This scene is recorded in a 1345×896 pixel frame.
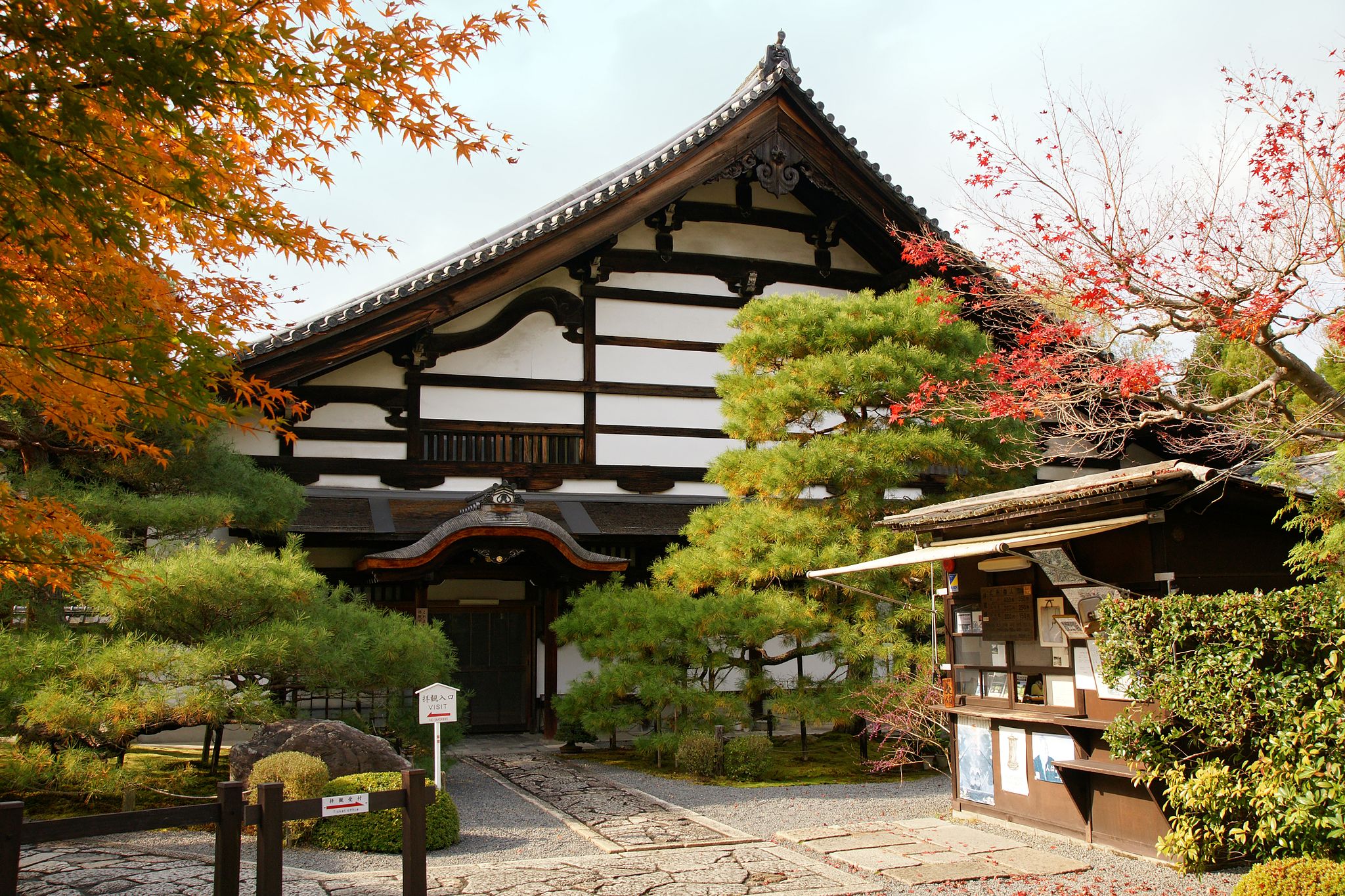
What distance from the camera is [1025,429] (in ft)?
38.8

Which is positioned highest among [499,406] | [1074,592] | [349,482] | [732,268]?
[732,268]

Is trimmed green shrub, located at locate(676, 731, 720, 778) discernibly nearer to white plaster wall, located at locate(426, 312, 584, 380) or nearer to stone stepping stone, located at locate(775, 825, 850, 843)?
stone stepping stone, located at locate(775, 825, 850, 843)

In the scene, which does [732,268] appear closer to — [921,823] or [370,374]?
[370,374]

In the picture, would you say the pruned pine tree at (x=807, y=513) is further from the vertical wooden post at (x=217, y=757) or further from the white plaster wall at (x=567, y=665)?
the vertical wooden post at (x=217, y=757)

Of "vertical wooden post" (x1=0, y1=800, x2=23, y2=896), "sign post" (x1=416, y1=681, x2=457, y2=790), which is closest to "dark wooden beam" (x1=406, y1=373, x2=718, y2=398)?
"sign post" (x1=416, y1=681, x2=457, y2=790)

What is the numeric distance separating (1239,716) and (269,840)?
540cm

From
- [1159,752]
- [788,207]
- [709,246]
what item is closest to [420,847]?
[1159,752]

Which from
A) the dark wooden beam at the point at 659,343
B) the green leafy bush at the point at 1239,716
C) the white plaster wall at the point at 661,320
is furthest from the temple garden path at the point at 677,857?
the white plaster wall at the point at 661,320

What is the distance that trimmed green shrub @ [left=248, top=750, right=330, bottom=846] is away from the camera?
23.9ft

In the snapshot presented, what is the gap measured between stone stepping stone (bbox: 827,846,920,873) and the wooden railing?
9.99 ft

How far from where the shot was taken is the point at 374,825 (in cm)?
736

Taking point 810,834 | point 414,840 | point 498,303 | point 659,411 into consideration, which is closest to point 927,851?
point 810,834

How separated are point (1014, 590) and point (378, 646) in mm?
5280

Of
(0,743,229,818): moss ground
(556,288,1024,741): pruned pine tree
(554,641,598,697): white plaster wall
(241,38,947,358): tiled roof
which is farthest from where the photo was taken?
(554,641,598,697): white plaster wall
